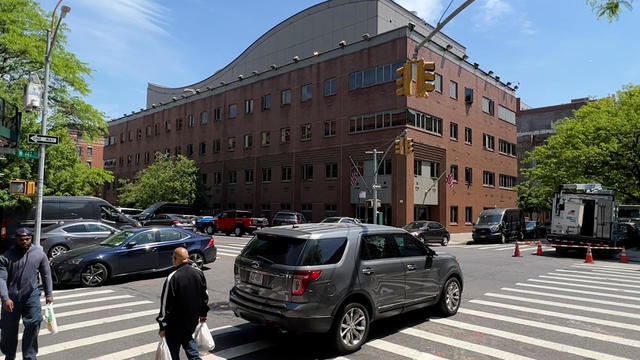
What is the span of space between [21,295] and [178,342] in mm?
2000

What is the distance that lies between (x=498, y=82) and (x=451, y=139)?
1365 cm

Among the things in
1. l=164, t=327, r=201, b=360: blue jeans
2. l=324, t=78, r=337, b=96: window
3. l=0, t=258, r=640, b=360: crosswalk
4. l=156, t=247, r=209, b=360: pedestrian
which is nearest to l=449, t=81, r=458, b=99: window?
l=324, t=78, r=337, b=96: window

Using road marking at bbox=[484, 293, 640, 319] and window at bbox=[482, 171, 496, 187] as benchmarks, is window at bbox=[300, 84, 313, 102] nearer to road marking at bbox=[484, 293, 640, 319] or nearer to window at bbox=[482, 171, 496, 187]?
window at bbox=[482, 171, 496, 187]

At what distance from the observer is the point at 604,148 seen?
96.7 feet

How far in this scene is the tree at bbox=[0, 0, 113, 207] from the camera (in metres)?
19.2

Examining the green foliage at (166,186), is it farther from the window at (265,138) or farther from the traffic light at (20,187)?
the traffic light at (20,187)

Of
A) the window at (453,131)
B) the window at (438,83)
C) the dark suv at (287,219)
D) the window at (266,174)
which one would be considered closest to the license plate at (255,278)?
the dark suv at (287,219)

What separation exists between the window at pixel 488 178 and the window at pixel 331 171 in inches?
672

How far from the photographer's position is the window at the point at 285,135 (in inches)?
1704

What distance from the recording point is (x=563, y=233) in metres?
21.8

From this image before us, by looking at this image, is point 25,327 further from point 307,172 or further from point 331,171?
point 307,172

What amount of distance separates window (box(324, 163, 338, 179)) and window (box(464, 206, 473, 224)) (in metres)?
13.4

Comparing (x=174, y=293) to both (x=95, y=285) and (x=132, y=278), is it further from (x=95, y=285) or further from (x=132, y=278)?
(x=132, y=278)

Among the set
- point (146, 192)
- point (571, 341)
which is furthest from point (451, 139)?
point (571, 341)
